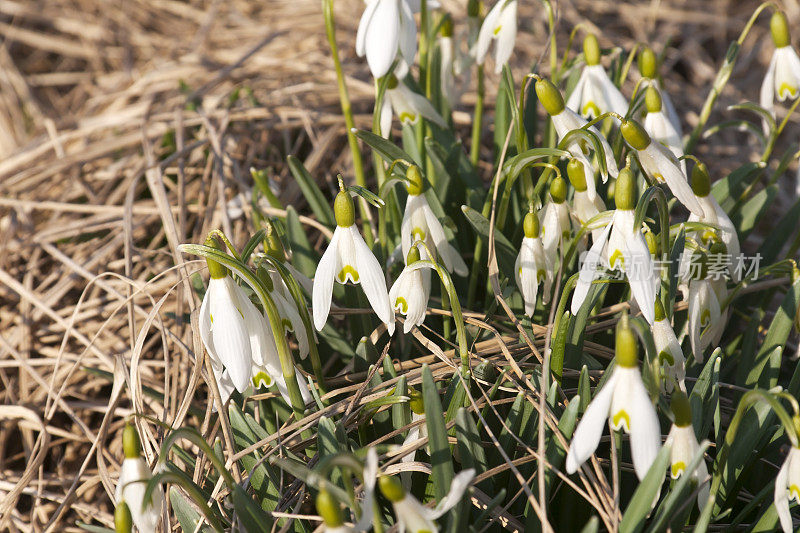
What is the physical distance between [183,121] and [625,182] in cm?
165

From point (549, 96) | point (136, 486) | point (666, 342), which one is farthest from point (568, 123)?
point (136, 486)

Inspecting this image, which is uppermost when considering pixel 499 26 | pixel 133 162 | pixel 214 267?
pixel 499 26

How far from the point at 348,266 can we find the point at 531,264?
1.14 feet

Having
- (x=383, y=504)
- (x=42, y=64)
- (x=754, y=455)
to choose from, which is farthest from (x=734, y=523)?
(x=42, y=64)

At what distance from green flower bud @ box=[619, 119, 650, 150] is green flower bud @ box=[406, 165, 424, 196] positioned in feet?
1.15

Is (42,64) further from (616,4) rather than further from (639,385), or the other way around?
(639,385)

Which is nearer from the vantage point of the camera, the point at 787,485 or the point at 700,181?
the point at 787,485

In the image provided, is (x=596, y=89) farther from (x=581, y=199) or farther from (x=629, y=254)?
(x=629, y=254)

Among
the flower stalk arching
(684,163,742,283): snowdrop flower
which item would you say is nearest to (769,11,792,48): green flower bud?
(684,163,742,283): snowdrop flower

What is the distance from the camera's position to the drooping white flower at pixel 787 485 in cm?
93

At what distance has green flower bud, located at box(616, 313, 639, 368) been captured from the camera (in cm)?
91

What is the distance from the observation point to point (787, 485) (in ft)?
3.21

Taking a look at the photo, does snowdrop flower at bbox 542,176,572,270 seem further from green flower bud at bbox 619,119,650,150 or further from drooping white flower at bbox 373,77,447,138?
drooping white flower at bbox 373,77,447,138

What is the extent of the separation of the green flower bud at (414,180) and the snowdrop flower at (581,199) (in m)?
0.26
